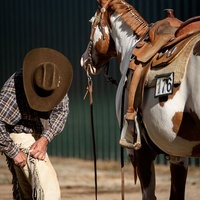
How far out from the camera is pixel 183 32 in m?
4.83

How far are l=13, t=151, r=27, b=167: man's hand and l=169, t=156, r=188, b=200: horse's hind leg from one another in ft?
3.45

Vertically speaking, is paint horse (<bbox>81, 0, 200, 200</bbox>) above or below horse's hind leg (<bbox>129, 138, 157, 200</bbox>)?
above

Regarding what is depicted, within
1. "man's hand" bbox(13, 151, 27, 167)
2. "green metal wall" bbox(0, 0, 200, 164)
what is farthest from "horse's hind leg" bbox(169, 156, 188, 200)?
"green metal wall" bbox(0, 0, 200, 164)

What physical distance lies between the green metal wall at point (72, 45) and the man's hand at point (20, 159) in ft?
13.0

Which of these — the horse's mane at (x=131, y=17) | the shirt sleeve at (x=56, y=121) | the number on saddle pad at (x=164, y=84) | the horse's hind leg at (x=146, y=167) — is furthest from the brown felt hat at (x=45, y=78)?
the number on saddle pad at (x=164, y=84)

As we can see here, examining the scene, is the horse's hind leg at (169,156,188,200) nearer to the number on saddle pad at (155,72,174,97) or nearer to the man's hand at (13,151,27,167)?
the number on saddle pad at (155,72,174,97)

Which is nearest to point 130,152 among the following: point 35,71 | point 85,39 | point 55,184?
point 55,184

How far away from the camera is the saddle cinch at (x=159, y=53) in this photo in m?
4.50

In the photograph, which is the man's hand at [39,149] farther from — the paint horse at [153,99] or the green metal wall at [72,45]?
the green metal wall at [72,45]

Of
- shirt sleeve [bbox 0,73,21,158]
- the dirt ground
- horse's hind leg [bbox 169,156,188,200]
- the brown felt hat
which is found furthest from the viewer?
the dirt ground

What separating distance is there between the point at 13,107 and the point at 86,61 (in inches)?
36.4

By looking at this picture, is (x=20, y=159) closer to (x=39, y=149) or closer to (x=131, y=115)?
(x=39, y=149)

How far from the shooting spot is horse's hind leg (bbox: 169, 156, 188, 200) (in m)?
5.27

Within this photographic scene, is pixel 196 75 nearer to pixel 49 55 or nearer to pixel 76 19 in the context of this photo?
Answer: pixel 49 55
